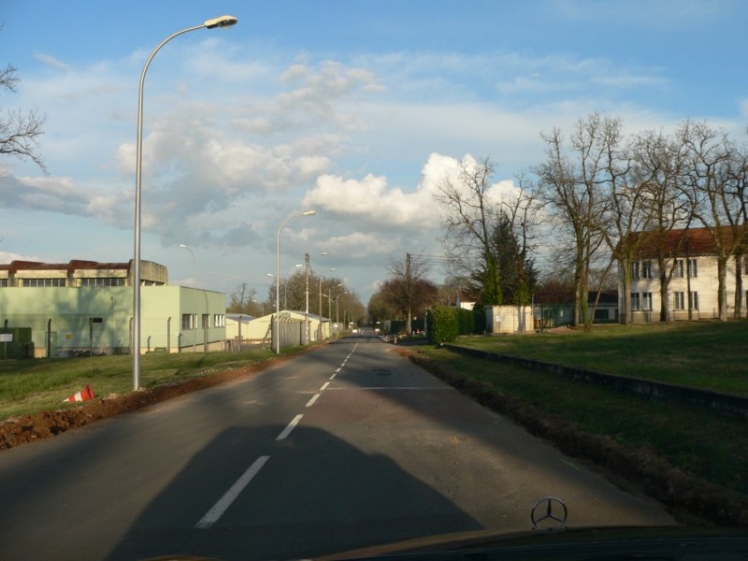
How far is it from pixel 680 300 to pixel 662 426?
6276cm

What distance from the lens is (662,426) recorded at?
1050 centimetres

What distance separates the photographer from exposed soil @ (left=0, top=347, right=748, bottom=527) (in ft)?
22.8

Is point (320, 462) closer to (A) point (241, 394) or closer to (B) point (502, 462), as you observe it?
(B) point (502, 462)

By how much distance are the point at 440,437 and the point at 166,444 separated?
4.36 m

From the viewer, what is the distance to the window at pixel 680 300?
223ft

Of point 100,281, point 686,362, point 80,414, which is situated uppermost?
point 100,281

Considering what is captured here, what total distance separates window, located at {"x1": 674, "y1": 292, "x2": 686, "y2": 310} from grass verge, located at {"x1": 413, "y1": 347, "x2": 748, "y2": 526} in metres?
55.8

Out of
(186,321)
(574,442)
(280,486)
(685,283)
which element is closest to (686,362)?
(574,442)

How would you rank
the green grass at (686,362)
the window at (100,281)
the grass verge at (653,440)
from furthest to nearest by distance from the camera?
the window at (100,281) < the green grass at (686,362) < the grass verge at (653,440)

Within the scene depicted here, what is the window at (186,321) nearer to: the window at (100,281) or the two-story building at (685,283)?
the window at (100,281)

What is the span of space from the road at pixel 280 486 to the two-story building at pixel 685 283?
56268mm

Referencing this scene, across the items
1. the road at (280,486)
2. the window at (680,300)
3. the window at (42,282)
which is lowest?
the road at (280,486)

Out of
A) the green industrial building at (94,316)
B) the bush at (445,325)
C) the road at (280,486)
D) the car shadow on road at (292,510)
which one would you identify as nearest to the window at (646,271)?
the bush at (445,325)

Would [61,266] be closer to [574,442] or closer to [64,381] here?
[64,381]
